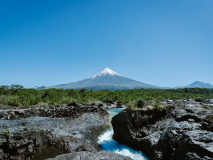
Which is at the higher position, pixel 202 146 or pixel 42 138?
pixel 202 146

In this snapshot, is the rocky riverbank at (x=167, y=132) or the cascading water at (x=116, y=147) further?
the cascading water at (x=116, y=147)

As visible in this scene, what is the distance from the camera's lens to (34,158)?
588 centimetres

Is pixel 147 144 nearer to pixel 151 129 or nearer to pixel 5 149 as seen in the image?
pixel 151 129

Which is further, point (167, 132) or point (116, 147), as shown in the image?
point (116, 147)

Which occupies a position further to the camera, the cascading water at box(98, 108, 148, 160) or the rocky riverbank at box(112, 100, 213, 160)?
the cascading water at box(98, 108, 148, 160)

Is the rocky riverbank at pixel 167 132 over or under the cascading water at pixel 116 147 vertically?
over

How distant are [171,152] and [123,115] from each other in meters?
4.34

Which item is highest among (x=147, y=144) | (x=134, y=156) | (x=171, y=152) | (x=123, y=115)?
(x=123, y=115)

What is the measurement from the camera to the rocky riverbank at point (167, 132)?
461 centimetres

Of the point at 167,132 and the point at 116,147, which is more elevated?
the point at 167,132

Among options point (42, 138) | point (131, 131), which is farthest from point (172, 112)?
point (42, 138)

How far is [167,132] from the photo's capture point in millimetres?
7137

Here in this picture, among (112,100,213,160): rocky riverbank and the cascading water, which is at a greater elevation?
(112,100,213,160): rocky riverbank

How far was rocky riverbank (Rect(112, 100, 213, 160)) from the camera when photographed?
461 cm
